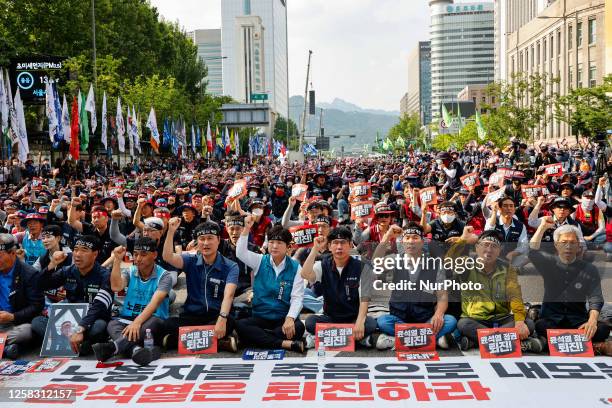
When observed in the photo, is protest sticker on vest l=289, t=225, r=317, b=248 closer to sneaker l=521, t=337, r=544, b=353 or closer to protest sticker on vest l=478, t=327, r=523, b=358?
protest sticker on vest l=478, t=327, r=523, b=358

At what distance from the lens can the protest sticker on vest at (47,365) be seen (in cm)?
624

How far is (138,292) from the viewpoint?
6902mm

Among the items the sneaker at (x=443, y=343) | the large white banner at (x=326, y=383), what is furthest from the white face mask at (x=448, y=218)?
the large white banner at (x=326, y=383)

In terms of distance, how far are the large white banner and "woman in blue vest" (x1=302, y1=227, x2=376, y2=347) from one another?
0.55 m

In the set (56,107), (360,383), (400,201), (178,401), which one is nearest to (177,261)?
(178,401)

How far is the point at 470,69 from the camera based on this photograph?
197500 millimetres

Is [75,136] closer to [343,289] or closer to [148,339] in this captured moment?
[148,339]

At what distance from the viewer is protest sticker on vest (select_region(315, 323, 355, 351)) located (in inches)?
265

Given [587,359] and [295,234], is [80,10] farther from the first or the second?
[587,359]

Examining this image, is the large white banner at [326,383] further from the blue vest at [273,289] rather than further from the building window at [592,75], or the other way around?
the building window at [592,75]

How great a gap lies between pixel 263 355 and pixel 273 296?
0.72m

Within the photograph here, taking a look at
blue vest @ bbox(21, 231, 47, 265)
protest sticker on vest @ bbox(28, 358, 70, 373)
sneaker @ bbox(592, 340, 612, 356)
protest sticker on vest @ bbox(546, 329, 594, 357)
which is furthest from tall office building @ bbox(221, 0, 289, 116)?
sneaker @ bbox(592, 340, 612, 356)

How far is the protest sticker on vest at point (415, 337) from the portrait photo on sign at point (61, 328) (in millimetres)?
3357

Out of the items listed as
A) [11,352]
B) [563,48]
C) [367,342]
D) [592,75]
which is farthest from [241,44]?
[367,342]
